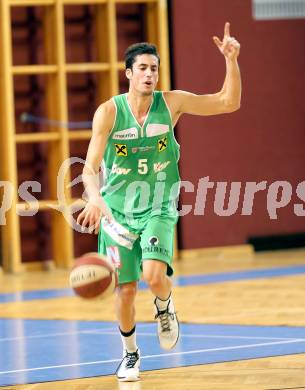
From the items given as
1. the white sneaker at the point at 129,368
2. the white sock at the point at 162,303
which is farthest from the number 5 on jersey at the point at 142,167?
the white sneaker at the point at 129,368

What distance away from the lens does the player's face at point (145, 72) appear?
5.14 m

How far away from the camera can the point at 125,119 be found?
520cm

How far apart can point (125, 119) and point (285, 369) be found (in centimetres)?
137

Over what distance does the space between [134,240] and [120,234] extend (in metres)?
0.08

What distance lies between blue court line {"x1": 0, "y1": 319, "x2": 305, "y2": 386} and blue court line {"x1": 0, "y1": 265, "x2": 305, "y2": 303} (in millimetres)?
1512

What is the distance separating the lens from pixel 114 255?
5.12 metres

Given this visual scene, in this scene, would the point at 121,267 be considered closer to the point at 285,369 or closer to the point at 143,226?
the point at 143,226

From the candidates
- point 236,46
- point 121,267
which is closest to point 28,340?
point 121,267

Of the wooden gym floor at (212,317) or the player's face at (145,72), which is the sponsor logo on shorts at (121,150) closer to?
the player's face at (145,72)

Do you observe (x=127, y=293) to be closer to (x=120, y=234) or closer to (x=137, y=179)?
(x=120, y=234)

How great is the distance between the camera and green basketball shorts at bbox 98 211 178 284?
5.04 meters

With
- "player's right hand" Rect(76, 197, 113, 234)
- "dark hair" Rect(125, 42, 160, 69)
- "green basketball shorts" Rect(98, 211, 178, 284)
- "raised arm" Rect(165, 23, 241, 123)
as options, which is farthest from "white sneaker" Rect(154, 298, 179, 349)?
"dark hair" Rect(125, 42, 160, 69)

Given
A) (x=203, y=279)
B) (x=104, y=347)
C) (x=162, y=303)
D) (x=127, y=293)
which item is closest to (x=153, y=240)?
(x=127, y=293)

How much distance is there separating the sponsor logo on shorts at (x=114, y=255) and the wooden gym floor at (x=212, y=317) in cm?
52
